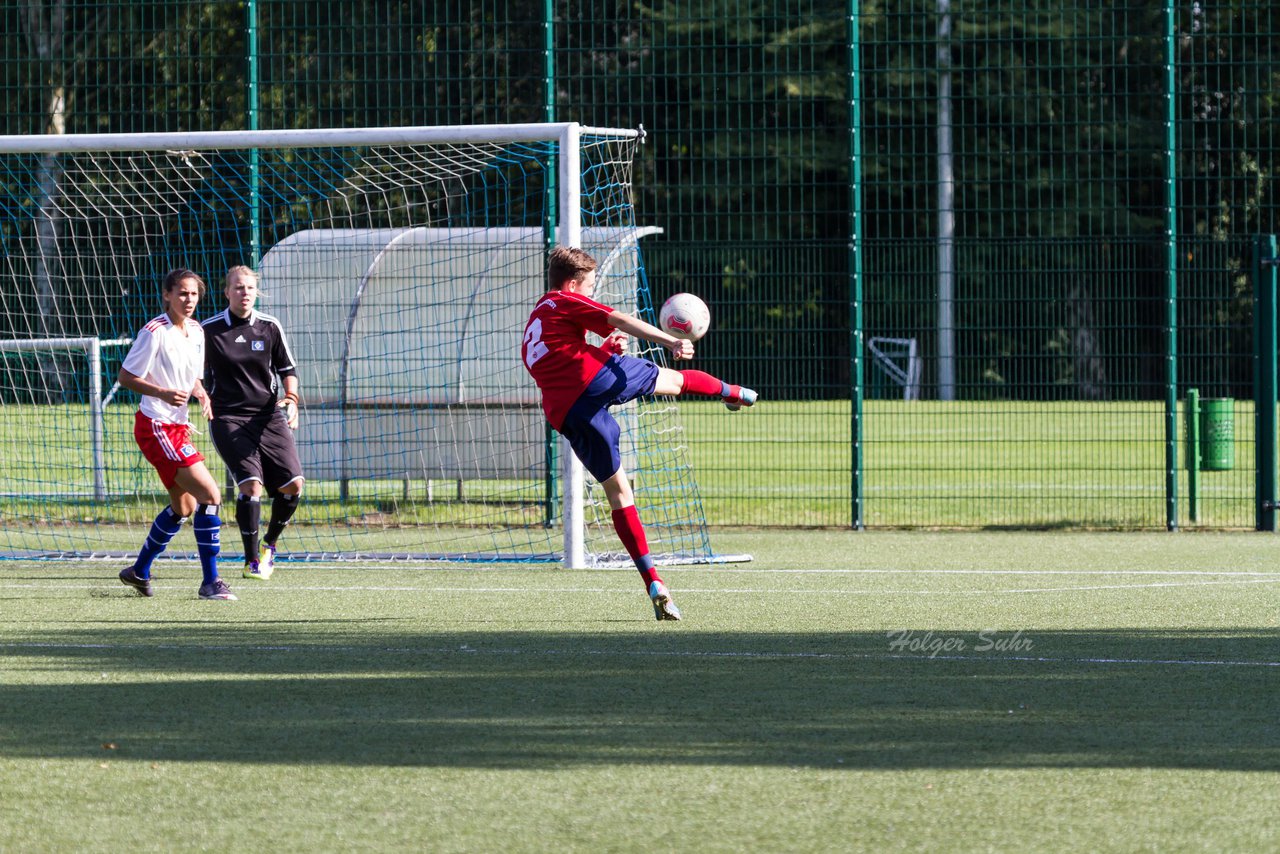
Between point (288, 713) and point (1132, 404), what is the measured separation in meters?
9.52

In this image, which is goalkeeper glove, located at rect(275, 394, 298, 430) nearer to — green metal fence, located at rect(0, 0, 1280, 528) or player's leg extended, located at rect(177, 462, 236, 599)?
player's leg extended, located at rect(177, 462, 236, 599)

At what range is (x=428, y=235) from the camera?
14.4 meters

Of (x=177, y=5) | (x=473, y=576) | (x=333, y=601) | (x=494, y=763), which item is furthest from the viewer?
(x=177, y=5)

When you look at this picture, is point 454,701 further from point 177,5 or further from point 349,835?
point 177,5

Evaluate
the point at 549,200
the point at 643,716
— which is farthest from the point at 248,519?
the point at 643,716

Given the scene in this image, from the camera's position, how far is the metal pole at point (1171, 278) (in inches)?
521

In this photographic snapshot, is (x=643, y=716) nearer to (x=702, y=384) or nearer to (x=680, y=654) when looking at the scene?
(x=680, y=654)

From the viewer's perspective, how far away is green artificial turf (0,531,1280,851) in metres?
4.33

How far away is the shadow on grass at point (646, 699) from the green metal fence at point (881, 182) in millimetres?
6342

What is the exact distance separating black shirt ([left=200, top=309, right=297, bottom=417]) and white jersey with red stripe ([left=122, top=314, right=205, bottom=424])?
85 cm

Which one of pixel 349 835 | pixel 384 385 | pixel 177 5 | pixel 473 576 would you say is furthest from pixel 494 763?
pixel 177 5

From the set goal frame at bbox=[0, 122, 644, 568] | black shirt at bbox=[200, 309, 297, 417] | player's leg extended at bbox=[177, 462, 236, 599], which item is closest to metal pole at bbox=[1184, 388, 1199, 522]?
goal frame at bbox=[0, 122, 644, 568]

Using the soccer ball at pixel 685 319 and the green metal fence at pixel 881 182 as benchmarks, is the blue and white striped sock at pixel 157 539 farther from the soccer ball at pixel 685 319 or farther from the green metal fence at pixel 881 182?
the green metal fence at pixel 881 182

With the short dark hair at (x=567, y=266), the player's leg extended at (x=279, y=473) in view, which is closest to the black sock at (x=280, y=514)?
the player's leg extended at (x=279, y=473)
